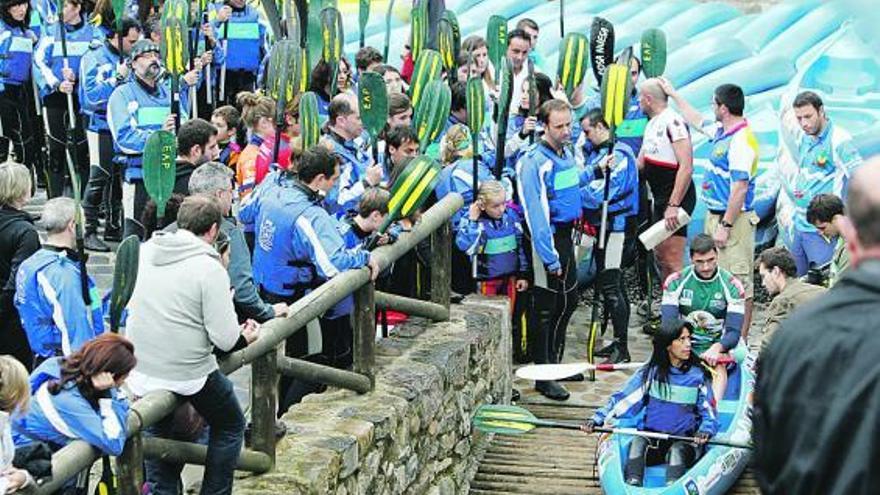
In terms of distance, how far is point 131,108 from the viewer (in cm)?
909

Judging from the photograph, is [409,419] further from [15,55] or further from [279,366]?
[15,55]

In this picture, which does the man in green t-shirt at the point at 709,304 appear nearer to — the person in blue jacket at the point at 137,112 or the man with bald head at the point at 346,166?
the man with bald head at the point at 346,166

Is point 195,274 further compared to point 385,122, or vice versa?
point 385,122

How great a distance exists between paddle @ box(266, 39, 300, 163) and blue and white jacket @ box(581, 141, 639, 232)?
1959 mm

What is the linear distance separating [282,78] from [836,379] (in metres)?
5.71

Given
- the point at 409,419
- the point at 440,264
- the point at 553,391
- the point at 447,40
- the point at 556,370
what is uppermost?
the point at 447,40

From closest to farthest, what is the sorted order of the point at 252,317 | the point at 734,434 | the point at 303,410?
the point at 252,317
the point at 303,410
the point at 734,434

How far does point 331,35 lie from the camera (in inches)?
361

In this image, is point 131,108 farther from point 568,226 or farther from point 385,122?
point 568,226

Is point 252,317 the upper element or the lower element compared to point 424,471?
upper

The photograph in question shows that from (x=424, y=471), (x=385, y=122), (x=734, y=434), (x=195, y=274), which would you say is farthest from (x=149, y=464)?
(x=734, y=434)

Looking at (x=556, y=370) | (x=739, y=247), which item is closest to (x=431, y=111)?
(x=556, y=370)

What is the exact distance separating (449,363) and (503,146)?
1.55m

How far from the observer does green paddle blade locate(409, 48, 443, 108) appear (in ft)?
30.5
